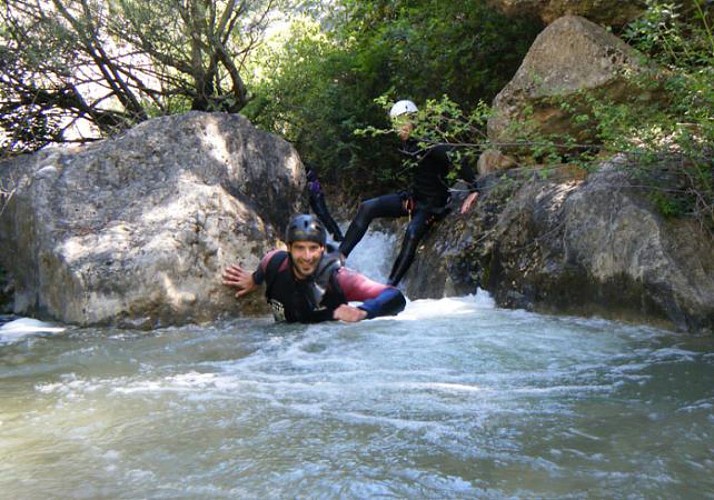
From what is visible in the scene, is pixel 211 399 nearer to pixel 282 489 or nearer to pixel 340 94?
pixel 282 489

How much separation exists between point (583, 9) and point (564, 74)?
3.76ft

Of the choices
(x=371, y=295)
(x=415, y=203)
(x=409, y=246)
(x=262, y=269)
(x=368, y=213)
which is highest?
(x=415, y=203)

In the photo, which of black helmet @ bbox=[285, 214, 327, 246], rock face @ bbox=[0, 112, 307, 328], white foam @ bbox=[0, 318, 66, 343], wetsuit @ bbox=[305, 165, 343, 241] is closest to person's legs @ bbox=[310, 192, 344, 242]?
wetsuit @ bbox=[305, 165, 343, 241]

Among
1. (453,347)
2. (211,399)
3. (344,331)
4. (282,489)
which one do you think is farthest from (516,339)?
(282,489)

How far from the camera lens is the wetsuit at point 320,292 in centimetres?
524

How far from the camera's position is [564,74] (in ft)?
24.9

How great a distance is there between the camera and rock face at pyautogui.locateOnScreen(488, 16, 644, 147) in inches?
288

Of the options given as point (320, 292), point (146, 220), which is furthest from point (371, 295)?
point (146, 220)

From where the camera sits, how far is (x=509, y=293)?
7039mm

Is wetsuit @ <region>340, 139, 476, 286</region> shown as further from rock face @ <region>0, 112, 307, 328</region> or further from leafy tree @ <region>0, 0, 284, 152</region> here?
leafy tree @ <region>0, 0, 284, 152</region>

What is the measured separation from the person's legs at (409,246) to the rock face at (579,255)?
182 mm

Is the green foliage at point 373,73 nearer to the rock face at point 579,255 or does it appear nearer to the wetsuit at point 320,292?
the rock face at point 579,255

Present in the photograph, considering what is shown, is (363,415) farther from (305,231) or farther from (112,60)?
(112,60)

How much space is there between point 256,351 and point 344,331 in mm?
882
